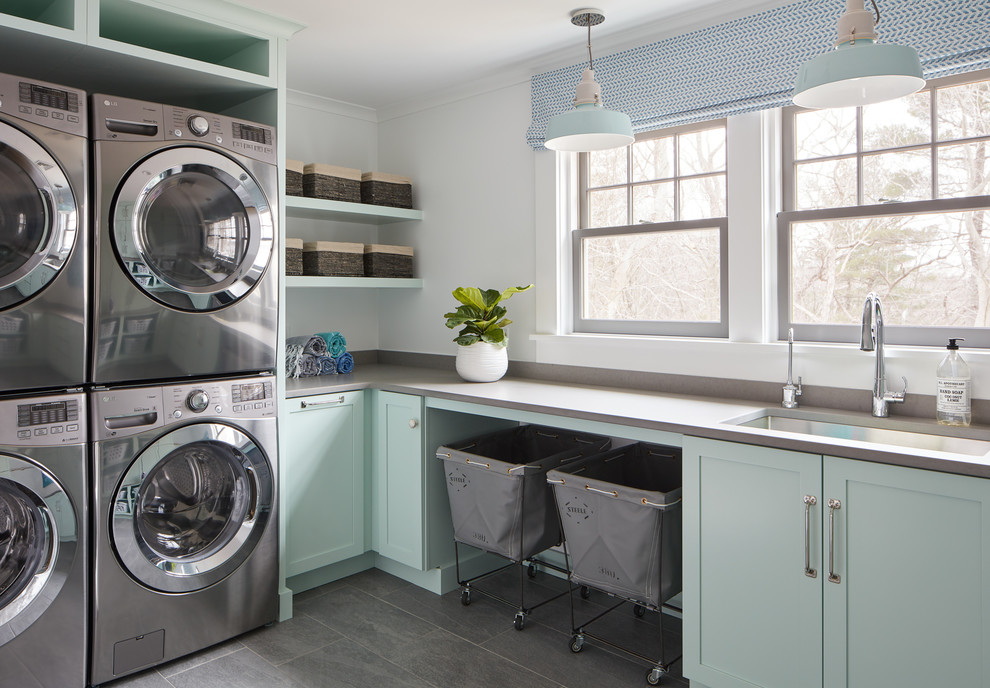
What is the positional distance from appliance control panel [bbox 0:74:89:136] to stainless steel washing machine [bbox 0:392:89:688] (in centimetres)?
83

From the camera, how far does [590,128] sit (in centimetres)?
238

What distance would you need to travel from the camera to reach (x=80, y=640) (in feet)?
7.43

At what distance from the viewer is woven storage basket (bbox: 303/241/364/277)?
3480 mm

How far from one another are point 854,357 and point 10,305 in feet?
8.89

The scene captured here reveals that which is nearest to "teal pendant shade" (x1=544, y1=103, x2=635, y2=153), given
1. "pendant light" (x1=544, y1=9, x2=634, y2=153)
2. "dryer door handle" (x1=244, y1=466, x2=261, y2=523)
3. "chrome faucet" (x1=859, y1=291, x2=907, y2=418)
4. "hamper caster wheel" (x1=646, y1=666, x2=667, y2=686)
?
"pendant light" (x1=544, y1=9, x2=634, y2=153)

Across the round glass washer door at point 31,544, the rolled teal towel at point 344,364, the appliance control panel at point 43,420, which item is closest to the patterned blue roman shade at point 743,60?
the rolled teal towel at point 344,364

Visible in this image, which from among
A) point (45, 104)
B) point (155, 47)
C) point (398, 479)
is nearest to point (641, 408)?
point (398, 479)

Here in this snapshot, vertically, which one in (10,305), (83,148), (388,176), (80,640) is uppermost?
(388,176)

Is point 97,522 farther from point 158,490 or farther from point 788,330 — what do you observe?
point 788,330

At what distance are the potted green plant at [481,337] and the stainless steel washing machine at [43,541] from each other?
1.55 meters

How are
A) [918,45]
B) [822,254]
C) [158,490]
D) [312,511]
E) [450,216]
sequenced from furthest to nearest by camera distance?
1. [450,216]
2. [312,511]
3. [822,254]
4. [158,490]
5. [918,45]

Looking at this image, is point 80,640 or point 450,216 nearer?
point 80,640

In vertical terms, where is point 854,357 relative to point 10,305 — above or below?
below

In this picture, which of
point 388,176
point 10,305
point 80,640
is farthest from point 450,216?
point 80,640
